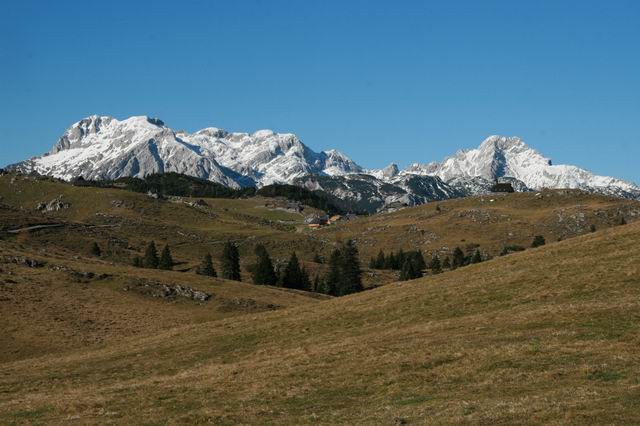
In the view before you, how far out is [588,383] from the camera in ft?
79.6

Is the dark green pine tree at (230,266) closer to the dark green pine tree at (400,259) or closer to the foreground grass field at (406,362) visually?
the dark green pine tree at (400,259)

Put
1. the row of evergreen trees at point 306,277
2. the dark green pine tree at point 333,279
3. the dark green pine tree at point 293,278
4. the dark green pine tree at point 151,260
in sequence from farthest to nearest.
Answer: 1. the dark green pine tree at point 151,260
2. the dark green pine tree at point 333,279
3. the dark green pine tree at point 293,278
4. the row of evergreen trees at point 306,277

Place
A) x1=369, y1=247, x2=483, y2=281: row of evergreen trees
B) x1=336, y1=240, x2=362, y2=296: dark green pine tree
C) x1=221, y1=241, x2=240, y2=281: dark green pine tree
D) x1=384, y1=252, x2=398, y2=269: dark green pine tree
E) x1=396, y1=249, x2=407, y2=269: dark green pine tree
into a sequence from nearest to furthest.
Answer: x1=336, y1=240, x2=362, y2=296: dark green pine tree, x1=221, y1=241, x2=240, y2=281: dark green pine tree, x1=369, y1=247, x2=483, y2=281: row of evergreen trees, x1=396, y1=249, x2=407, y2=269: dark green pine tree, x1=384, y1=252, x2=398, y2=269: dark green pine tree

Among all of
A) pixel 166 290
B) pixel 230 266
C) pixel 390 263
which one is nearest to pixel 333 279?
pixel 230 266

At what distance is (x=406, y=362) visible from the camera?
3156 centimetres

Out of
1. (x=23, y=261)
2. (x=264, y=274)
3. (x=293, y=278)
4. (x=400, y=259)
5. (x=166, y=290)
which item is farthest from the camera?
(x=400, y=259)

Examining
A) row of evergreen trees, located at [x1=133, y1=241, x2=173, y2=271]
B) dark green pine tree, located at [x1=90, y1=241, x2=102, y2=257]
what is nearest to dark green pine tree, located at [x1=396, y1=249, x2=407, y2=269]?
row of evergreen trees, located at [x1=133, y1=241, x2=173, y2=271]

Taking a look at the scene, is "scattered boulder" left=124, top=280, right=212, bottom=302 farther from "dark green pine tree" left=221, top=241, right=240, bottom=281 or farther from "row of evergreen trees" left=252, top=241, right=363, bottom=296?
"dark green pine tree" left=221, top=241, right=240, bottom=281

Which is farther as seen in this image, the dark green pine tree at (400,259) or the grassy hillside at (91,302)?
the dark green pine tree at (400,259)

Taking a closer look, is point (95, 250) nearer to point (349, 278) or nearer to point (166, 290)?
point (349, 278)

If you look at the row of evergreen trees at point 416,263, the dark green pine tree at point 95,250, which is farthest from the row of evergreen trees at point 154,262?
the row of evergreen trees at point 416,263

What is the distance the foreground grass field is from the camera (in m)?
24.2

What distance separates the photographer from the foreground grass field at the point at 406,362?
2425 centimetres

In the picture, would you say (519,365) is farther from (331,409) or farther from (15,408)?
(15,408)
